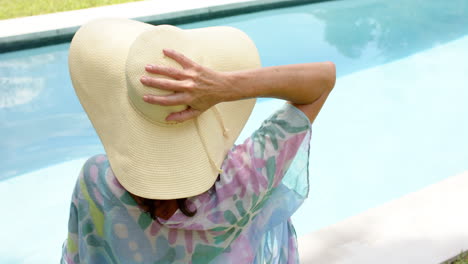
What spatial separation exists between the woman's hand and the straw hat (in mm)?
19

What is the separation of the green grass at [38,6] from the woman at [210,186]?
510 centimetres

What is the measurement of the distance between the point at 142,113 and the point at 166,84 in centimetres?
10

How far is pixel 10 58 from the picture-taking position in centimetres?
542

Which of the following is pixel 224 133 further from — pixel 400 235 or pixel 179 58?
pixel 400 235

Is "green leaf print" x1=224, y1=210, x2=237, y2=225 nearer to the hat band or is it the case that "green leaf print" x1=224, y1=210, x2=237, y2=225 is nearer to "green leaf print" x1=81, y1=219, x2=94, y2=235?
the hat band

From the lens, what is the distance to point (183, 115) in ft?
3.56

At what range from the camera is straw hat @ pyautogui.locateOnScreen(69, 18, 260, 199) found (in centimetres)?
109

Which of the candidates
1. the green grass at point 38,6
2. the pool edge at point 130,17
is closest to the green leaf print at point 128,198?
the pool edge at point 130,17

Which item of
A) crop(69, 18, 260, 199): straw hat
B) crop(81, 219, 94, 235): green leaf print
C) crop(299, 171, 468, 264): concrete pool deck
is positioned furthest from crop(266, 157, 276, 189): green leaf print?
crop(299, 171, 468, 264): concrete pool deck

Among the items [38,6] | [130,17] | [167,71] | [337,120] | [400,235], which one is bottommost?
[38,6]

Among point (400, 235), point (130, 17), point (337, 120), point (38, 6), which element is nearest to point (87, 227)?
point (400, 235)

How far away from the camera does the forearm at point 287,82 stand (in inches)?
42.3

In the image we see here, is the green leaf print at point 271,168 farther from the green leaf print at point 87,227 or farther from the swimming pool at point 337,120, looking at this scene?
the swimming pool at point 337,120

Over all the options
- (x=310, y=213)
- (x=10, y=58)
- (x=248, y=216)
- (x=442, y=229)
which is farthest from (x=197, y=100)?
(x=10, y=58)
